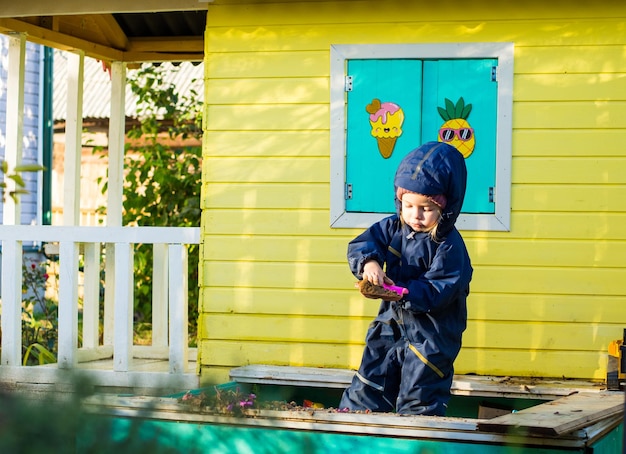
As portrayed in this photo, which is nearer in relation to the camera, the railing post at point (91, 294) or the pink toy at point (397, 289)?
the pink toy at point (397, 289)

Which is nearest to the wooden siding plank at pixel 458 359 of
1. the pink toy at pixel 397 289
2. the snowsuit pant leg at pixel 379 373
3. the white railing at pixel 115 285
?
the white railing at pixel 115 285

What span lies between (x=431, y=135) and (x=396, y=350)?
6.16 feet

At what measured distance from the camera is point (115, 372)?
20.9ft

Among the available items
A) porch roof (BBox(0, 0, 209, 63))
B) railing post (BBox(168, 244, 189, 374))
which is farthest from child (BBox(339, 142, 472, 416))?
porch roof (BBox(0, 0, 209, 63))

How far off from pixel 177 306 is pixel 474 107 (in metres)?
2.31

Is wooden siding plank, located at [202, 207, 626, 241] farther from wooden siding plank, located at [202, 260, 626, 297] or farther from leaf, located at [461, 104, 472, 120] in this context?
leaf, located at [461, 104, 472, 120]

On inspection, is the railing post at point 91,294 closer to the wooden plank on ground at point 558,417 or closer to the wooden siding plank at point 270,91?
the wooden siding plank at point 270,91

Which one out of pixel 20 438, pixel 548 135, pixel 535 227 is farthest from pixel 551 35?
pixel 20 438

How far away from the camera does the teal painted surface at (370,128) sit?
241 inches

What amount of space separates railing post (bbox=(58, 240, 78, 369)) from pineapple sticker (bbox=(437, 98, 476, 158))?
2.62 metres

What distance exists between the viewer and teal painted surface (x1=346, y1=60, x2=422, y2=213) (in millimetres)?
6133

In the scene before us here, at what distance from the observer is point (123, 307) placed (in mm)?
6445

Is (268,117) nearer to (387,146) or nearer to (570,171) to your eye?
(387,146)

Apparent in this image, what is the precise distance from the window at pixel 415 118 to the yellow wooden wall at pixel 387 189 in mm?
78
